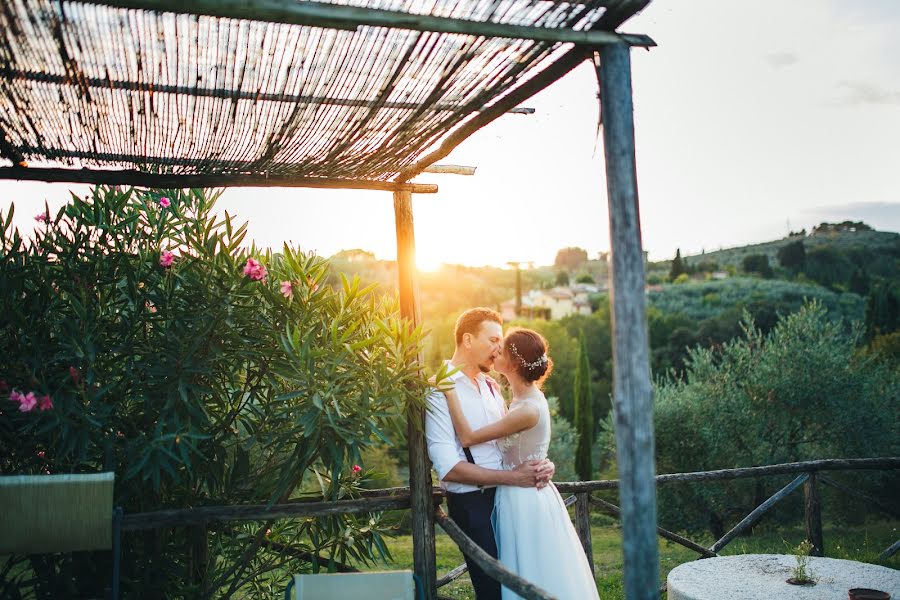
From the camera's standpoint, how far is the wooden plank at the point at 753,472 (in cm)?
481

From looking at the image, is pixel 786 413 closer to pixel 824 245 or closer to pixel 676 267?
pixel 824 245

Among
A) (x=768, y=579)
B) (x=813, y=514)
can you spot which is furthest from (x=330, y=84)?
(x=813, y=514)

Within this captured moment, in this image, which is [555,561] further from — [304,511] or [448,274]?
[448,274]

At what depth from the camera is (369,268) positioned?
4056cm

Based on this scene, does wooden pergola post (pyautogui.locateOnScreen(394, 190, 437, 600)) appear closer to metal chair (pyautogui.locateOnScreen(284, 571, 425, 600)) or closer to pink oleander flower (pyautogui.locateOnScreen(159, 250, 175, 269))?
metal chair (pyautogui.locateOnScreen(284, 571, 425, 600))

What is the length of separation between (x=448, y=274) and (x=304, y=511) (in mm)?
39242

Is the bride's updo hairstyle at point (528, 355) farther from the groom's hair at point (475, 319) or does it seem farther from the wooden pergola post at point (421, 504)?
the wooden pergola post at point (421, 504)

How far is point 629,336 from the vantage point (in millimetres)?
2297

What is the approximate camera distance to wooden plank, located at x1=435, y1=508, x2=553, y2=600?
2.61m

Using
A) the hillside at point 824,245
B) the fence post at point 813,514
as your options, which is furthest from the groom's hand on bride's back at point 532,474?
the hillside at point 824,245

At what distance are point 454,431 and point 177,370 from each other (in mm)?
1474

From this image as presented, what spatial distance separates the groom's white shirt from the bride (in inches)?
2.1

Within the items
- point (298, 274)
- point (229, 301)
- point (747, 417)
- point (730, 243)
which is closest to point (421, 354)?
point (298, 274)

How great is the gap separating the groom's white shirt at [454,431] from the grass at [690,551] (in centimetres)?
307
